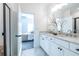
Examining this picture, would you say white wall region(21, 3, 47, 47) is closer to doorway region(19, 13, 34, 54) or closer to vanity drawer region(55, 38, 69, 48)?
doorway region(19, 13, 34, 54)

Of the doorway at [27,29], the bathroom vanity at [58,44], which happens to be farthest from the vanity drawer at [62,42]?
the doorway at [27,29]

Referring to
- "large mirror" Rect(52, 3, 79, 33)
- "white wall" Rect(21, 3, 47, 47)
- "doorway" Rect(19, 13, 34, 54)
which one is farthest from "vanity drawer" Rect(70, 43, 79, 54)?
"doorway" Rect(19, 13, 34, 54)

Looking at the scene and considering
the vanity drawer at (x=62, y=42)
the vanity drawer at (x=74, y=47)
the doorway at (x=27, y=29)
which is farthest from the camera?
the doorway at (x=27, y=29)

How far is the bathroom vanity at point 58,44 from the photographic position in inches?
59.2

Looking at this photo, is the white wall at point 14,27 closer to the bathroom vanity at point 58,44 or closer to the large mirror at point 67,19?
the bathroom vanity at point 58,44

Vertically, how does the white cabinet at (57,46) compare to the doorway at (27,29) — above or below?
below

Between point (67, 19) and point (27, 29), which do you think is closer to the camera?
point (27, 29)

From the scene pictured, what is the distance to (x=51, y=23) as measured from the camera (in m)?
1.80

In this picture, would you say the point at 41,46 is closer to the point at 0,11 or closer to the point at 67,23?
the point at 67,23

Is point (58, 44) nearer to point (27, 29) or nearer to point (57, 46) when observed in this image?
point (57, 46)

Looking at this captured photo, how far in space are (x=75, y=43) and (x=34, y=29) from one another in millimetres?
684

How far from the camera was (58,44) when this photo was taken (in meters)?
1.73

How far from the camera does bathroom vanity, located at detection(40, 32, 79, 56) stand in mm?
1504

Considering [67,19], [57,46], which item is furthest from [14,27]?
[67,19]
